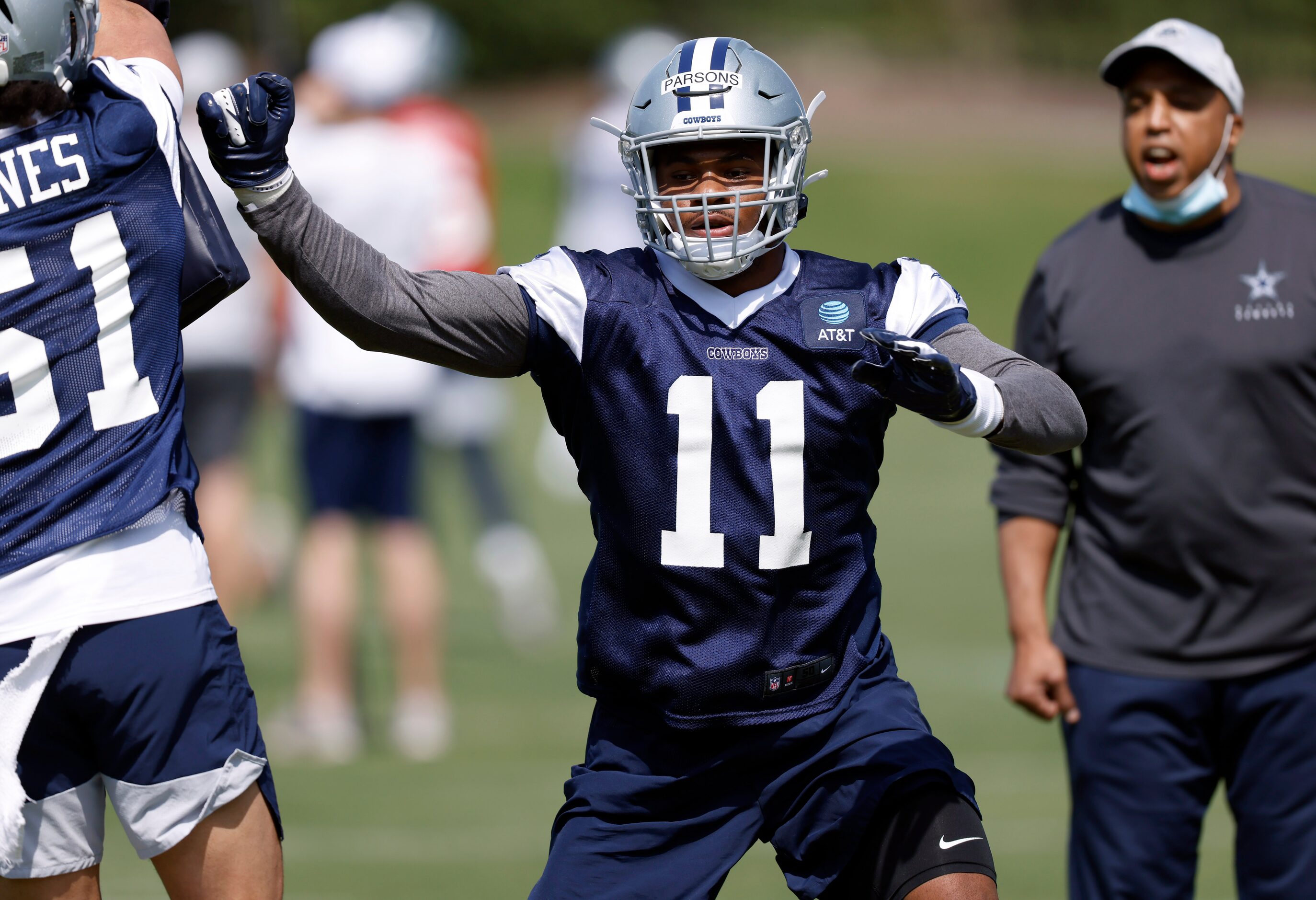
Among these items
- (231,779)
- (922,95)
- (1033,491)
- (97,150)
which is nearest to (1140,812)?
(1033,491)

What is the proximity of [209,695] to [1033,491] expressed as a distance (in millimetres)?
2065

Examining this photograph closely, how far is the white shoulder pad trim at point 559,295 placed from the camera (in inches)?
124

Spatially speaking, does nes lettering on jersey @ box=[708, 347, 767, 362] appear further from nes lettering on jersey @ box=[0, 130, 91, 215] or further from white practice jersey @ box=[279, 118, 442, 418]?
white practice jersey @ box=[279, 118, 442, 418]

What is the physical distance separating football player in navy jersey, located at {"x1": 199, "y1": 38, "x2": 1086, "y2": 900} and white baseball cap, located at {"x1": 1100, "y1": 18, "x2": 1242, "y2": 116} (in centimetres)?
116

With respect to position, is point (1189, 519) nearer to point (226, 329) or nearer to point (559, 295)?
point (559, 295)

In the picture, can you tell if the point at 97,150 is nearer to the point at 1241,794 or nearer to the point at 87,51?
the point at 87,51

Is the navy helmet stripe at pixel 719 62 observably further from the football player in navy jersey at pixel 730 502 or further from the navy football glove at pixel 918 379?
the navy football glove at pixel 918 379

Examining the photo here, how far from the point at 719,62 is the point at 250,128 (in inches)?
35.5

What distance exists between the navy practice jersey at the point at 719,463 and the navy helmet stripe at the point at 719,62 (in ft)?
1.08

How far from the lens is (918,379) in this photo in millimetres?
2812

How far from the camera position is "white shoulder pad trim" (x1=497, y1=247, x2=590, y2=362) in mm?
3143

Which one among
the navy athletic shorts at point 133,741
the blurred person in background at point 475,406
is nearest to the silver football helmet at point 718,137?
the navy athletic shorts at point 133,741

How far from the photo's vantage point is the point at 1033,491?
13.9 feet

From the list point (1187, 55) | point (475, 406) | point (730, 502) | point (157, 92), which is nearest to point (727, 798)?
point (730, 502)
